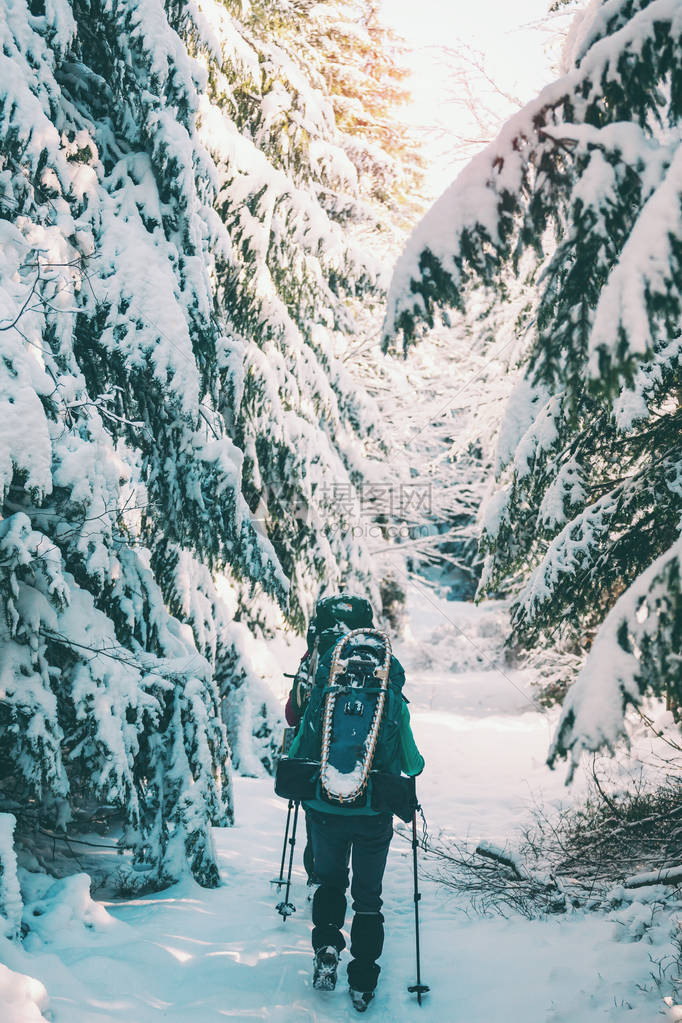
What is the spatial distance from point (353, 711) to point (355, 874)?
0.90 m

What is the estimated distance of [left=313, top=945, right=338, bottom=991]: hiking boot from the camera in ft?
12.1

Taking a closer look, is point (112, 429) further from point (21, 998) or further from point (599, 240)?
point (599, 240)

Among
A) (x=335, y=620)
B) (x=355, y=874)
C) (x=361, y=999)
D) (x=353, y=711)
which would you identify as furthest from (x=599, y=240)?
(x=361, y=999)

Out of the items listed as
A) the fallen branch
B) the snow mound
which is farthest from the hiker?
the fallen branch

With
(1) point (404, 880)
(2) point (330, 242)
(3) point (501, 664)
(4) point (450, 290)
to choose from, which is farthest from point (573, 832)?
(3) point (501, 664)

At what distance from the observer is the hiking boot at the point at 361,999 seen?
3.59m

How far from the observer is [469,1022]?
349 centimetres

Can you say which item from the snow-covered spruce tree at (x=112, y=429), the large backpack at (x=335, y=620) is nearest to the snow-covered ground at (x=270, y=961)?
the snow-covered spruce tree at (x=112, y=429)

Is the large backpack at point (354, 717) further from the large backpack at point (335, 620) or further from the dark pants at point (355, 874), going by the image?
the large backpack at point (335, 620)

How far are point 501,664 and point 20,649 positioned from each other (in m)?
14.1

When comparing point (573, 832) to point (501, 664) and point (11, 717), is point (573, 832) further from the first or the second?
point (501, 664)

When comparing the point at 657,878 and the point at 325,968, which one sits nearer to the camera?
the point at 325,968

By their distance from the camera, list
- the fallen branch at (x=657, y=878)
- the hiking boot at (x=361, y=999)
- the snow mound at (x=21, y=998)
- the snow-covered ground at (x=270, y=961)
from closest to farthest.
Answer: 1. the snow mound at (x=21, y=998)
2. the snow-covered ground at (x=270, y=961)
3. the hiking boot at (x=361, y=999)
4. the fallen branch at (x=657, y=878)

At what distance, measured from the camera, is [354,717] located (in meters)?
3.79
